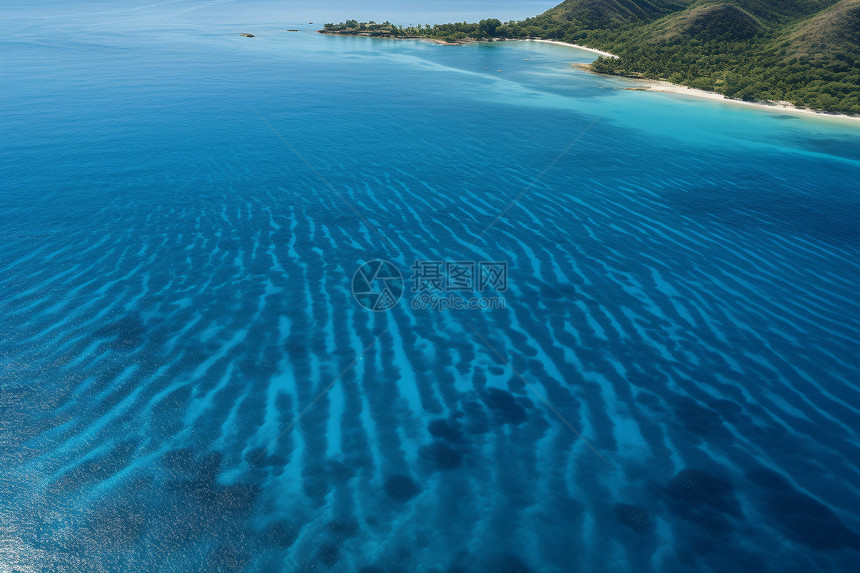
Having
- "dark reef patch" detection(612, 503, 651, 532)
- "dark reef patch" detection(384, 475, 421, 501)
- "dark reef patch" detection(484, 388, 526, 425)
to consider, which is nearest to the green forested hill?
"dark reef patch" detection(484, 388, 526, 425)

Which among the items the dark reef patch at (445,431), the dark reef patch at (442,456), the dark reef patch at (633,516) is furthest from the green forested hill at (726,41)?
the dark reef patch at (442,456)

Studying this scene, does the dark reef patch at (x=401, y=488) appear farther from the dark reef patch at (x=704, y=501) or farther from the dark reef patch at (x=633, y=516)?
the dark reef patch at (x=704, y=501)

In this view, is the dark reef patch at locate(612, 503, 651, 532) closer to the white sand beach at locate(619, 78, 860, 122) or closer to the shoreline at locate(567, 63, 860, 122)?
the shoreline at locate(567, 63, 860, 122)

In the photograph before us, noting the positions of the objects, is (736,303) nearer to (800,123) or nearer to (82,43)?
(800,123)

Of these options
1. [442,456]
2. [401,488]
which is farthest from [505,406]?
[401,488]

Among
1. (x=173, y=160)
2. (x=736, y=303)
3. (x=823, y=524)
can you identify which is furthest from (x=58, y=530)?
(x=173, y=160)

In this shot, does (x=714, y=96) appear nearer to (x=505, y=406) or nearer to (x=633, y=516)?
(x=505, y=406)

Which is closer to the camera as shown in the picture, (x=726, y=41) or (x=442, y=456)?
(x=442, y=456)
